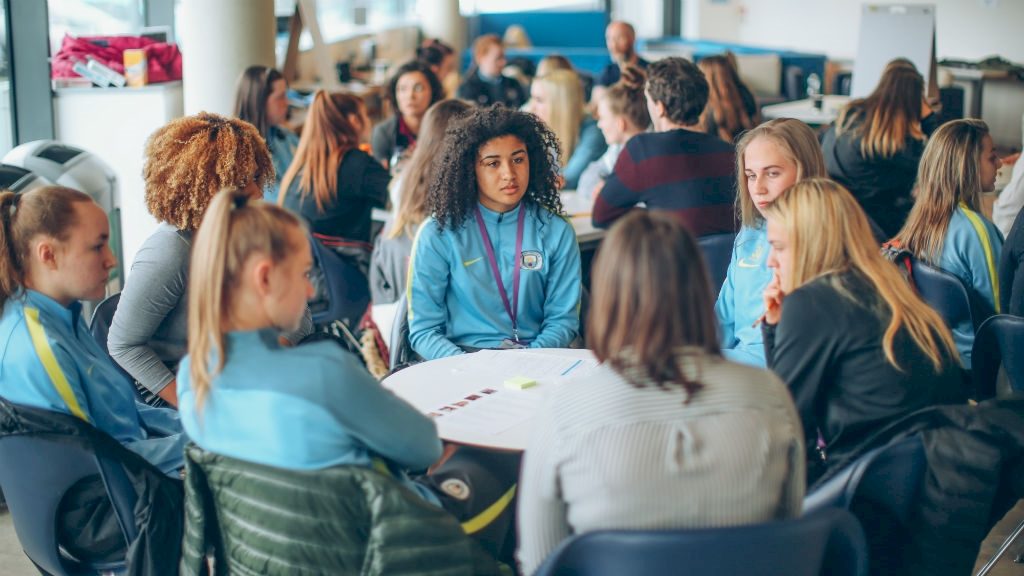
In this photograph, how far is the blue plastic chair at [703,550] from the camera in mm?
1628

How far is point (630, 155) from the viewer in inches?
169

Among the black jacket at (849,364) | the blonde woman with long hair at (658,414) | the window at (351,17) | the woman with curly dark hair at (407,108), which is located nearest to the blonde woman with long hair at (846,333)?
the black jacket at (849,364)

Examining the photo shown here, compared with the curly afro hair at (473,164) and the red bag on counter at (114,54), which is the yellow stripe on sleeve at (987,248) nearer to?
the curly afro hair at (473,164)

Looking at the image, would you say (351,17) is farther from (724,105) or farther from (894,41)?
(724,105)

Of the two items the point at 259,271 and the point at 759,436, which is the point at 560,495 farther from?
the point at 259,271

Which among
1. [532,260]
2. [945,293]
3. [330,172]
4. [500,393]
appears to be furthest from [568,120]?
[500,393]

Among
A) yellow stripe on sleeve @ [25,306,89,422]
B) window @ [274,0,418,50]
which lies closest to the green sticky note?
yellow stripe on sleeve @ [25,306,89,422]

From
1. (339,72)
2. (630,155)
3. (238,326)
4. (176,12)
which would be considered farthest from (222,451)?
(339,72)

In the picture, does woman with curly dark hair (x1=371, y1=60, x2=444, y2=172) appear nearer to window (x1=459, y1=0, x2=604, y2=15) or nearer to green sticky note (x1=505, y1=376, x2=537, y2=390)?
green sticky note (x1=505, y1=376, x2=537, y2=390)

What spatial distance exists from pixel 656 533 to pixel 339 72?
29.5 feet

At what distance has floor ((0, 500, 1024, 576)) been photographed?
320 cm

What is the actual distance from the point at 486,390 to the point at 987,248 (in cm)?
185

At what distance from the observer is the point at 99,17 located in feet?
24.5

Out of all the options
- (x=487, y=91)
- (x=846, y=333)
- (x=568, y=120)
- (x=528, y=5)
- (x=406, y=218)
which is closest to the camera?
(x=846, y=333)
